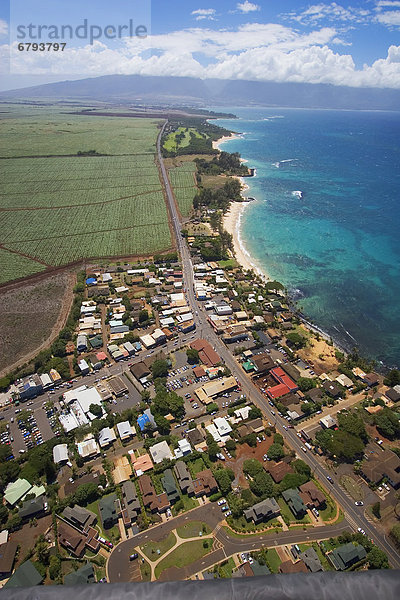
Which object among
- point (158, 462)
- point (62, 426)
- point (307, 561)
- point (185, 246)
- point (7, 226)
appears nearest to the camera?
point (307, 561)

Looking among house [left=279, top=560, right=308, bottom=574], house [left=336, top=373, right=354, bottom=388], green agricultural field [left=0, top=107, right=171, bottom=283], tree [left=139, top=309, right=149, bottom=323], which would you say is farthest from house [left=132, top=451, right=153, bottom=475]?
green agricultural field [left=0, top=107, right=171, bottom=283]

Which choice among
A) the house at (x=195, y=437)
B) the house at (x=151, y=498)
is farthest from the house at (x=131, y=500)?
the house at (x=195, y=437)

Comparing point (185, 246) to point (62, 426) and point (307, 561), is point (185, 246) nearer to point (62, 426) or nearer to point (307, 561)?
point (62, 426)

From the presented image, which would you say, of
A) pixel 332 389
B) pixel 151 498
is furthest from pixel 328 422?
pixel 151 498

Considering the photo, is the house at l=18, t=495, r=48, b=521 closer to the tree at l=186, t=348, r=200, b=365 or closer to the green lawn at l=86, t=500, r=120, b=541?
the green lawn at l=86, t=500, r=120, b=541

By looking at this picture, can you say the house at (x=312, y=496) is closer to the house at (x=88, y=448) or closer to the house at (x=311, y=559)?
the house at (x=311, y=559)

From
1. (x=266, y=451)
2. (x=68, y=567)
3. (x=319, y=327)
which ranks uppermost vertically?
(x=319, y=327)

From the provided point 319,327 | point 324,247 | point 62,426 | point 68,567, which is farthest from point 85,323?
point 324,247
